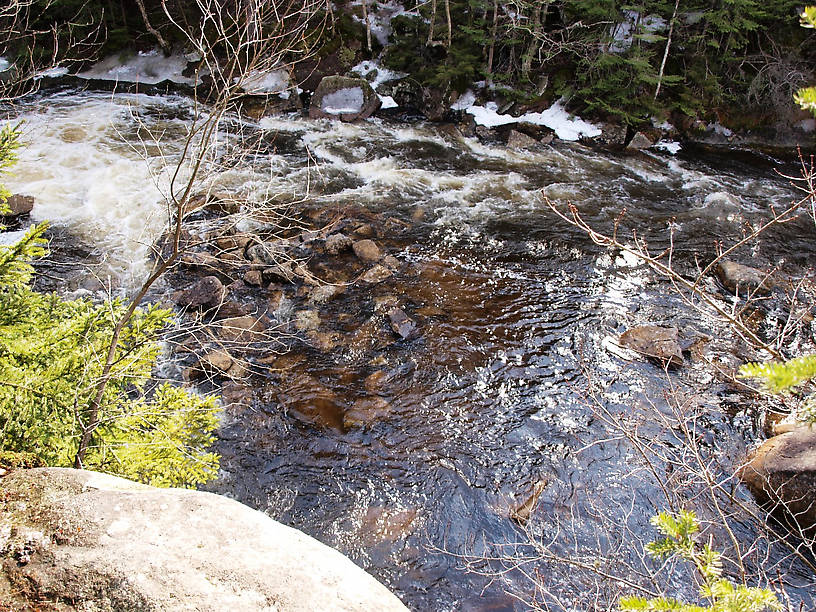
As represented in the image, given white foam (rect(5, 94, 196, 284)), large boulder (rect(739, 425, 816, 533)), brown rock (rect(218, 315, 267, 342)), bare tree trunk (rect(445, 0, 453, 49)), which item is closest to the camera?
large boulder (rect(739, 425, 816, 533))

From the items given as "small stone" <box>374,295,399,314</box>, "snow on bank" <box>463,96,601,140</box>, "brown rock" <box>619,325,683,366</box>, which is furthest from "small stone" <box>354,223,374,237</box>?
"snow on bank" <box>463,96,601,140</box>

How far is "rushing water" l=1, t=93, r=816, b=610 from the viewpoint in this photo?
5805 millimetres

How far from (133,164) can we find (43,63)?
940 centimetres

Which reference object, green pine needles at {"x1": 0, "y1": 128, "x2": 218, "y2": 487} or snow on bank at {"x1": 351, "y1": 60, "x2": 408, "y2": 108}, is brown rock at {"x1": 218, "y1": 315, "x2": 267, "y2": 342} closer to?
green pine needles at {"x1": 0, "y1": 128, "x2": 218, "y2": 487}

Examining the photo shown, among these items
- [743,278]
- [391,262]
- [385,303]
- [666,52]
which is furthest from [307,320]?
[666,52]

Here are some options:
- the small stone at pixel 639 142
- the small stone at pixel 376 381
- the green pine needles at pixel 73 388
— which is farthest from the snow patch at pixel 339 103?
the green pine needles at pixel 73 388

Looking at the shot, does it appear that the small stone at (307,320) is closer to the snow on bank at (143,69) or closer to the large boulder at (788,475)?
the large boulder at (788,475)

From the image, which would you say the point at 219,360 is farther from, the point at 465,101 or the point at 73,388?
the point at 465,101

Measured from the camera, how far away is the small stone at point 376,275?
955 centimetres

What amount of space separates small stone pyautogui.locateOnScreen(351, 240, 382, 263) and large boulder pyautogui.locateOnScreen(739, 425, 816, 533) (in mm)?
6687

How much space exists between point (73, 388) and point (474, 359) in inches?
208

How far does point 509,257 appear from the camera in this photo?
10.4 metres

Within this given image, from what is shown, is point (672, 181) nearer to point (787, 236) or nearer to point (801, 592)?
point (787, 236)

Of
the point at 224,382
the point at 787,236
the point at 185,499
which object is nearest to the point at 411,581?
the point at 185,499
